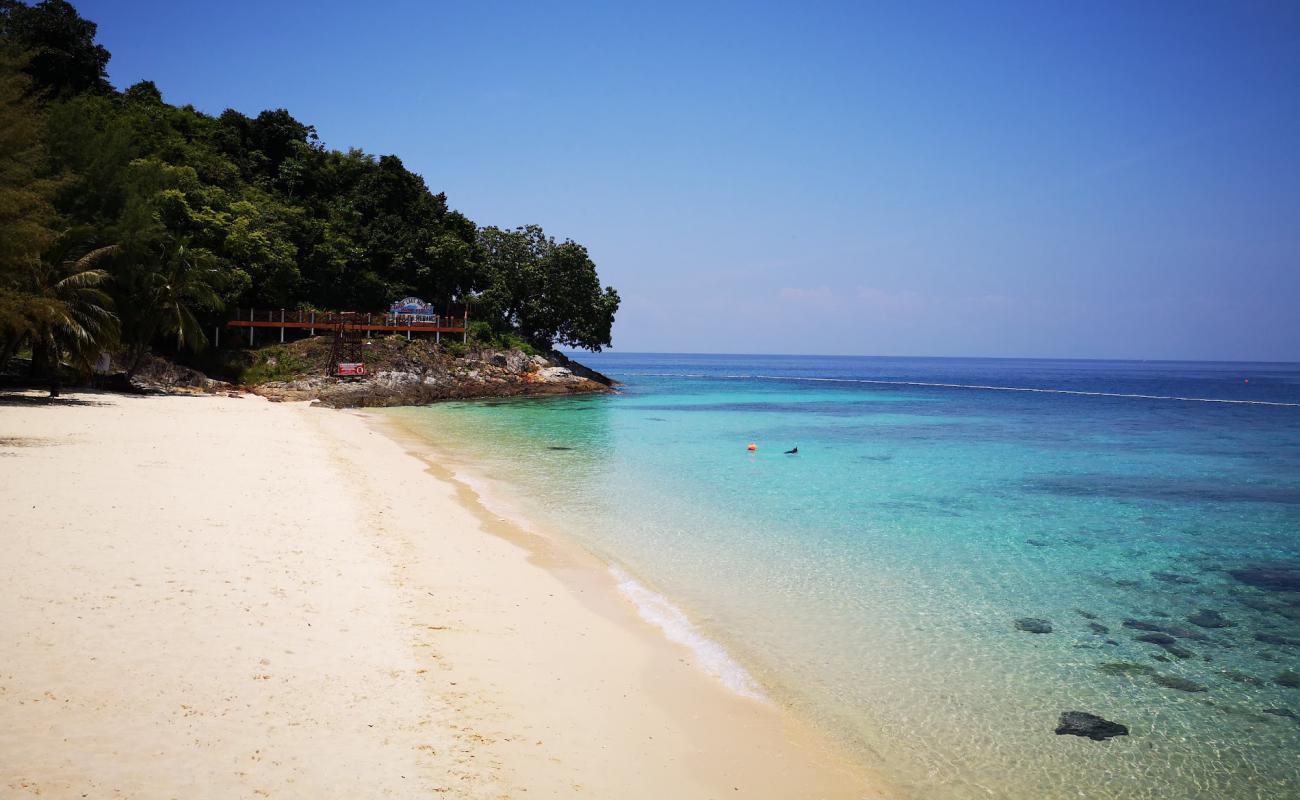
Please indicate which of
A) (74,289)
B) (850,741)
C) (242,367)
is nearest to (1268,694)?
(850,741)

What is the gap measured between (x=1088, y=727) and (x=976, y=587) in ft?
14.9

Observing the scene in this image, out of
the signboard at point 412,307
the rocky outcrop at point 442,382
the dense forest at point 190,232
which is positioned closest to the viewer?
the dense forest at point 190,232

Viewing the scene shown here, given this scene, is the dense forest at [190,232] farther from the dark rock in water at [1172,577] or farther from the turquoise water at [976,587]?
the dark rock in water at [1172,577]

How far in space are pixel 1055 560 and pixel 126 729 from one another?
14.4 m

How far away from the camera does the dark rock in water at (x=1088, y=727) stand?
23.6 feet

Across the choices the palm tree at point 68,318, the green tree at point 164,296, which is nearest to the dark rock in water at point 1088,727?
the palm tree at point 68,318

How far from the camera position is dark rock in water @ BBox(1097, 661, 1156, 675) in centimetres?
865

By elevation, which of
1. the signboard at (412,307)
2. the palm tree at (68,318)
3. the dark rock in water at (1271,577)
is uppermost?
the signboard at (412,307)

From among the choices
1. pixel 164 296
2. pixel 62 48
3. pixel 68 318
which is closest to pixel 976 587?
pixel 68 318

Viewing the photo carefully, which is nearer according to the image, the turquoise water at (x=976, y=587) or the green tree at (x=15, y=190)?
the turquoise water at (x=976, y=587)

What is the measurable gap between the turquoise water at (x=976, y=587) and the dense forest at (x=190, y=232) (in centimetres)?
1323

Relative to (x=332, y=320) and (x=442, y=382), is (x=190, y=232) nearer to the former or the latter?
(x=332, y=320)

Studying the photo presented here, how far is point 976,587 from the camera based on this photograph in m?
11.8

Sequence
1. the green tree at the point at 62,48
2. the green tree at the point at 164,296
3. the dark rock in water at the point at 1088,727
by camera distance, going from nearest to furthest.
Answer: the dark rock in water at the point at 1088,727, the green tree at the point at 164,296, the green tree at the point at 62,48
